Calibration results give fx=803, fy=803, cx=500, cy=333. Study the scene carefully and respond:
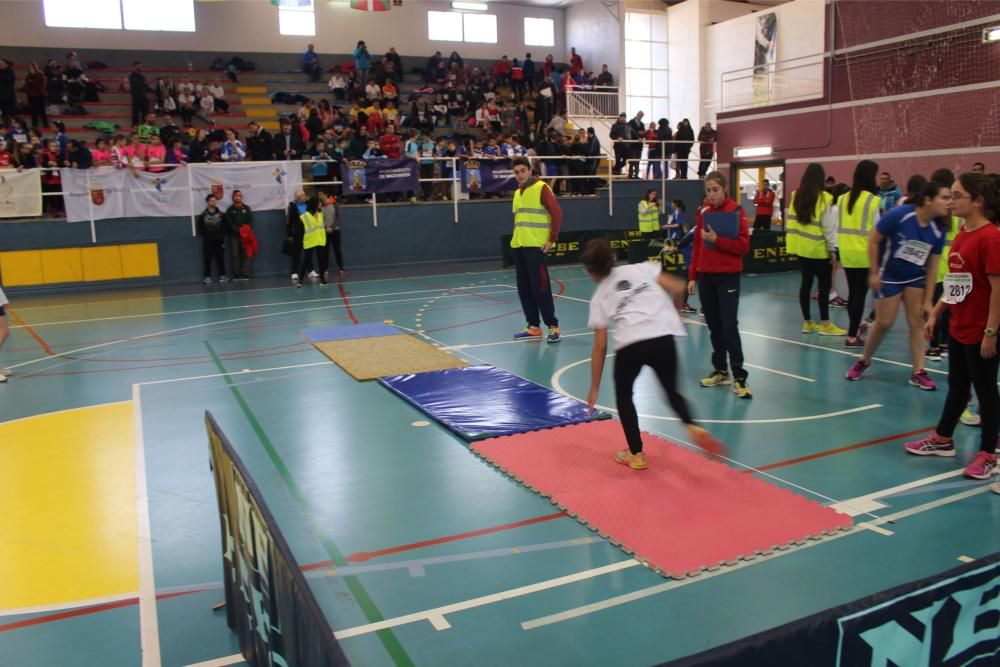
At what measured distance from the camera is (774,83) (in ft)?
86.1

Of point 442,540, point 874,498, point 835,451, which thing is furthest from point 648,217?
point 442,540

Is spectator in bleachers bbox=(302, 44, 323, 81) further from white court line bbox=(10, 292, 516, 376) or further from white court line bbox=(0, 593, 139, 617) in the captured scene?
white court line bbox=(0, 593, 139, 617)

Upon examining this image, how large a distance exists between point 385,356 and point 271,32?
21335 mm

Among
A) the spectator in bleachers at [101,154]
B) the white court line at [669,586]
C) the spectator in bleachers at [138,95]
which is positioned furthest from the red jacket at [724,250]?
the spectator in bleachers at [138,95]

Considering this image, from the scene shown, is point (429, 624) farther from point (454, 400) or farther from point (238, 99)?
point (238, 99)

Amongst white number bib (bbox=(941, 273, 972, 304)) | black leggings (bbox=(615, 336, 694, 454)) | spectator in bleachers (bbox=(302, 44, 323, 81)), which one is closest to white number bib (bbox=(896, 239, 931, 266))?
white number bib (bbox=(941, 273, 972, 304))

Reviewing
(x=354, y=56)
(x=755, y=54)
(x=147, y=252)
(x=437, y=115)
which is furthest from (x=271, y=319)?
(x=755, y=54)

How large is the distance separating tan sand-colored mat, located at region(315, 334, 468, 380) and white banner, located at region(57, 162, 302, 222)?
927 centimetres

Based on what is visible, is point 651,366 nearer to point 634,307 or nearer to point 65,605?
point 634,307

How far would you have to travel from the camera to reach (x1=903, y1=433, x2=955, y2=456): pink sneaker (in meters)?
5.35

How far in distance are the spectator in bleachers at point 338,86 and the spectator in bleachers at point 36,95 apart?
8.03 meters

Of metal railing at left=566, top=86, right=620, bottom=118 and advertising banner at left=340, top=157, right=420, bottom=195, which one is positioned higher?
metal railing at left=566, top=86, right=620, bottom=118

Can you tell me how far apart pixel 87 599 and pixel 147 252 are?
1531 centimetres

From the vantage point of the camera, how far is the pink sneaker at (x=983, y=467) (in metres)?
4.96
